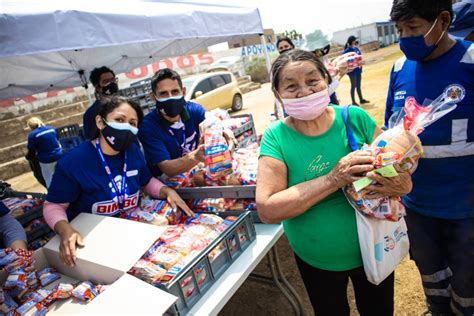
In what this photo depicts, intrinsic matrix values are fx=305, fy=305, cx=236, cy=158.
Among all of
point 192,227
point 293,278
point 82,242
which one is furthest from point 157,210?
point 293,278

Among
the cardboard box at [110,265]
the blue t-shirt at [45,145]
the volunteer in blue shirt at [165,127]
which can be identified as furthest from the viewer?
the blue t-shirt at [45,145]

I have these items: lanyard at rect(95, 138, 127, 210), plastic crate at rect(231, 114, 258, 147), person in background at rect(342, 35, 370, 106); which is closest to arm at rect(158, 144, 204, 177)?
lanyard at rect(95, 138, 127, 210)

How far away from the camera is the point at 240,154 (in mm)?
2635

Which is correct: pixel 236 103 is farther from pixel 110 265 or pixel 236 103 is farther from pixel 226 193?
pixel 110 265

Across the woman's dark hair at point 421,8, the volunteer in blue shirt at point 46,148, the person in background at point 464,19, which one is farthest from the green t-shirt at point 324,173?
the volunteer in blue shirt at point 46,148

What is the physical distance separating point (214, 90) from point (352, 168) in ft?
38.8

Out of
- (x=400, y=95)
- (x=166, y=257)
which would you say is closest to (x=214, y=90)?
(x=400, y=95)

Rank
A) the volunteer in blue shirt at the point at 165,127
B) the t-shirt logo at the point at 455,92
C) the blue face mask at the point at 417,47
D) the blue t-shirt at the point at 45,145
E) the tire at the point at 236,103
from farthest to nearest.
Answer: the tire at the point at 236,103 → the blue t-shirt at the point at 45,145 → the volunteer in blue shirt at the point at 165,127 → the blue face mask at the point at 417,47 → the t-shirt logo at the point at 455,92

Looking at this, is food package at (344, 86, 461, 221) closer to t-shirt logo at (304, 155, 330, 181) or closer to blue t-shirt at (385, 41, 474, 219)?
t-shirt logo at (304, 155, 330, 181)

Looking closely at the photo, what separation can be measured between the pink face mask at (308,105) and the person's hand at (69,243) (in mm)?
1384

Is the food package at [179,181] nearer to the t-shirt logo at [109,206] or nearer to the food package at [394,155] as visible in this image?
the t-shirt logo at [109,206]

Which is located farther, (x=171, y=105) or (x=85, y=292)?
(x=171, y=105)

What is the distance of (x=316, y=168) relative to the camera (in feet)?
4.61

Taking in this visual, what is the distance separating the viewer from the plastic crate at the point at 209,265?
1.40 m
